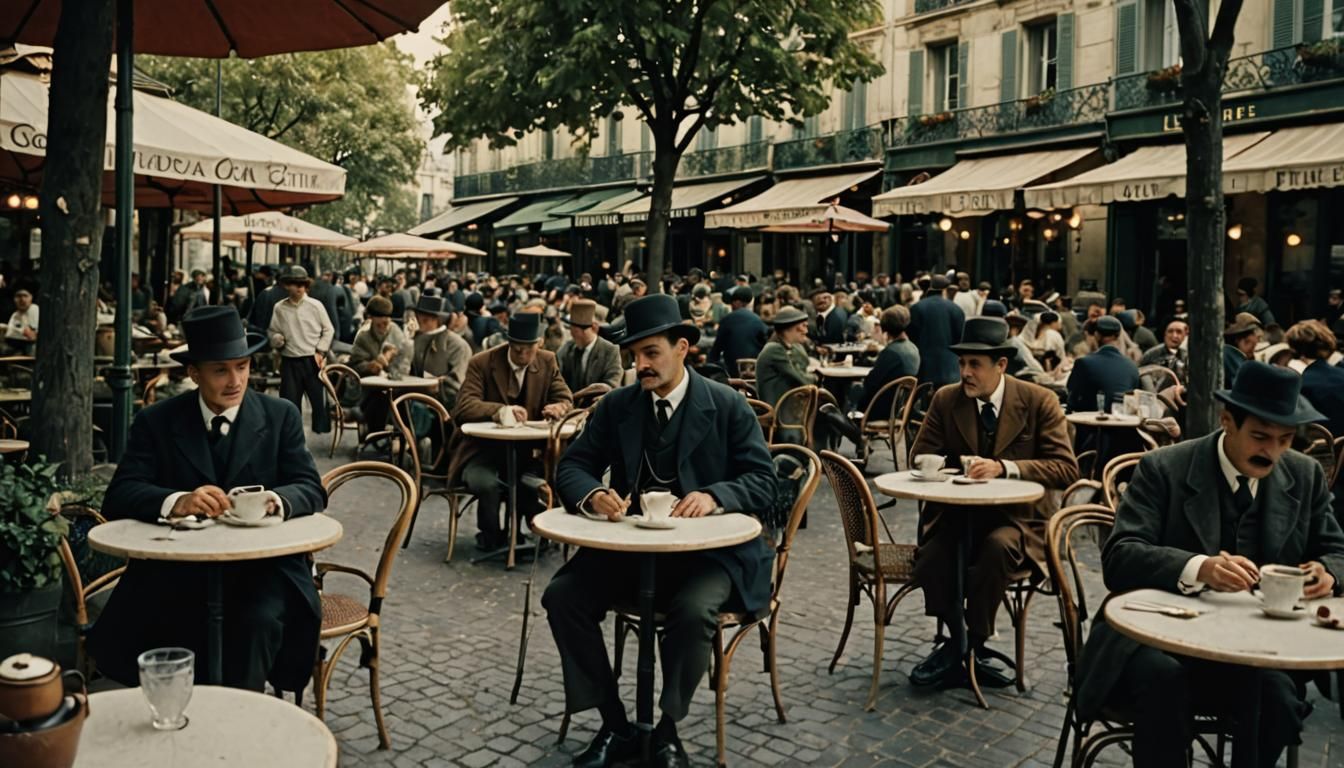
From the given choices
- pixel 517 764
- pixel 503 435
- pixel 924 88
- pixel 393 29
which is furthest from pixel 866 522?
pixel 924 88

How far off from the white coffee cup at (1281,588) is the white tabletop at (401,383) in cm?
891

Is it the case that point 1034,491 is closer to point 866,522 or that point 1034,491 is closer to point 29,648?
point 866,522

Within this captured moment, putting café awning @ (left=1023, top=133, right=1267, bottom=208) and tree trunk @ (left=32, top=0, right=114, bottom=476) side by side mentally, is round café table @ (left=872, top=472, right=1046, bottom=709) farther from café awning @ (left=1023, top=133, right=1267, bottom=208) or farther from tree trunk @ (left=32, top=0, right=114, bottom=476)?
café awning @ (left=1023, top=133, right=1267, bottom=208)

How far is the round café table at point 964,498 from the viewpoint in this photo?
5301 mm

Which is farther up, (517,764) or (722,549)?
(722,549)

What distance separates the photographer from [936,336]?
11.9m

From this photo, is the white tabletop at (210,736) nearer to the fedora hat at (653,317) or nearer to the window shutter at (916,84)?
the fedora hat at (653,317)

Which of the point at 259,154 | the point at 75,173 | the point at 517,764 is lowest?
the point at 517,764

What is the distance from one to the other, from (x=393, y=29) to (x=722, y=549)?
386 cm

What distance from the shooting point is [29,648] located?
462 centimetres

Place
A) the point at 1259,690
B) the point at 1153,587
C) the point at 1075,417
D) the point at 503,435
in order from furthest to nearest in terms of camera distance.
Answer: the point at 1075,417
the point at 503,435
the point at 1153,587
the point at 1259,690

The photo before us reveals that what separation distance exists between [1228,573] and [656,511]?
1.91 m

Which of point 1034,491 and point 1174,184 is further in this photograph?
point 1174,184

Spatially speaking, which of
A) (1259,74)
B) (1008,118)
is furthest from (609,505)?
(1008,118)
